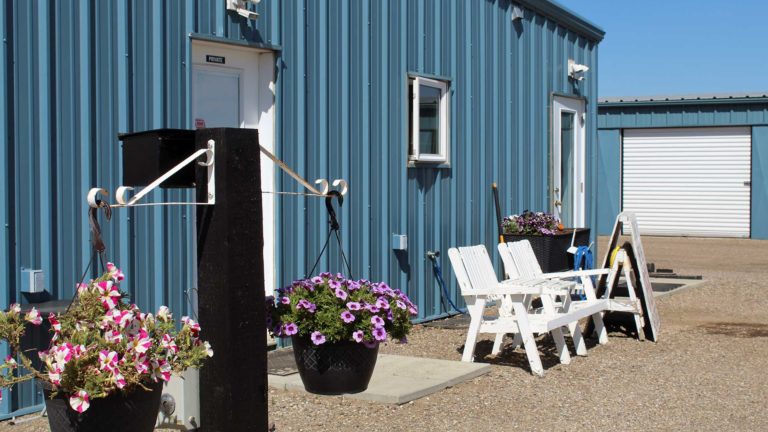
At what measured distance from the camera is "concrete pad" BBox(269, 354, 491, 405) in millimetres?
6109

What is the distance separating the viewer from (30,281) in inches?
224

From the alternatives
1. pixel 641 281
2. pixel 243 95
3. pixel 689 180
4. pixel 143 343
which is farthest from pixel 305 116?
pixel 689 180

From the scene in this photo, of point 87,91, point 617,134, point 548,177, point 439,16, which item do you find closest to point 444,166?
point 439,16

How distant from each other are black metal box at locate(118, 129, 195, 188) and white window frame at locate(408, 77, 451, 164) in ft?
16.3

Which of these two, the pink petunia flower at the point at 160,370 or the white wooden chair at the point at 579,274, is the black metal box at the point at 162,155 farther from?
the white wooden chair at the point at 579,274

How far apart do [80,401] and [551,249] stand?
7408 mm

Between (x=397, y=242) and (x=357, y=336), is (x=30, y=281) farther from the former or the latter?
(x=397, y=242)

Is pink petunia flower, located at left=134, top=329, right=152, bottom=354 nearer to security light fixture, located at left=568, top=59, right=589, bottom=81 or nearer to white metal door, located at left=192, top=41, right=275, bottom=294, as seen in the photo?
white metal door, located at left=192, top=41, right=275, bottom=294

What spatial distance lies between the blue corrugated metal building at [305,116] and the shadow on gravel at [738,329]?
7.85 ft

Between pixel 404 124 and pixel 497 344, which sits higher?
pixel 404 124

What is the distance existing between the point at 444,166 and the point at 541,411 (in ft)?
13.8

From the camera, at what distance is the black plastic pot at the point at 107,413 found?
3.93m

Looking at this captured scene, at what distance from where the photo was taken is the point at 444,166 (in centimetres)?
988

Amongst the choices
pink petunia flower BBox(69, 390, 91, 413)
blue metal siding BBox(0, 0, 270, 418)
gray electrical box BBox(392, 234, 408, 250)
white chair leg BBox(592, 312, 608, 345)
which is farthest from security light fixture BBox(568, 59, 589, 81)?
→ pink petunia flower BBox(69, 390, 91, 413)
